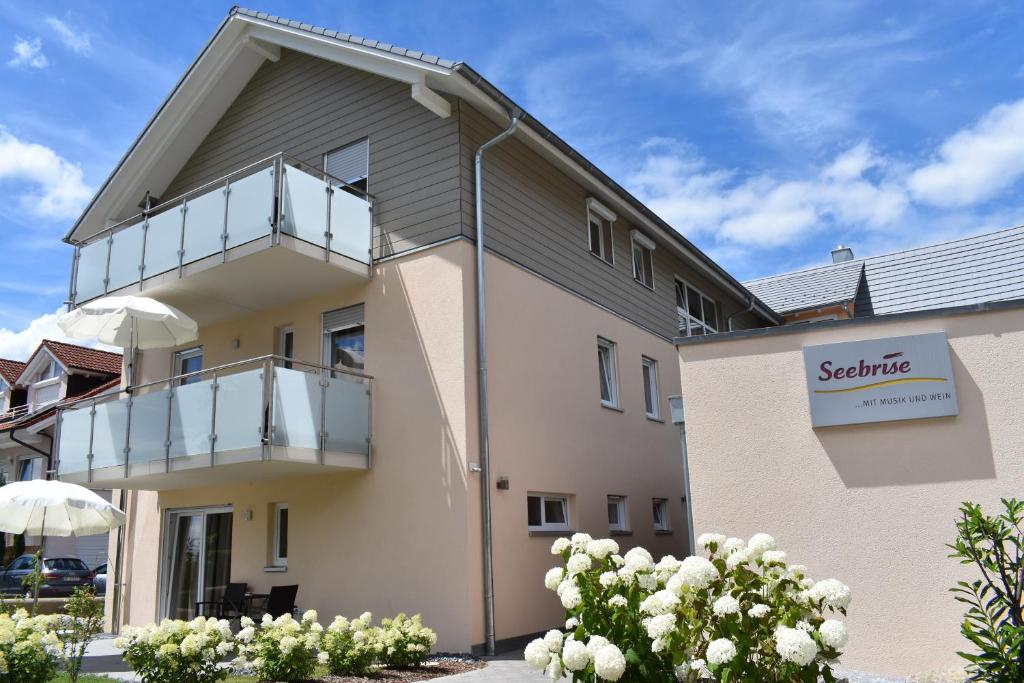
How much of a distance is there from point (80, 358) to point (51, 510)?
19919mm

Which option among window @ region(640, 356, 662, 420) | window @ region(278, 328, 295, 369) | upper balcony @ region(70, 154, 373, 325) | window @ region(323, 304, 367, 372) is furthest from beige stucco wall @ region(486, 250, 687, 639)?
window @ region(278, 328, 295, 369)

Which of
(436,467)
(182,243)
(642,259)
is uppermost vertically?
(642,259)

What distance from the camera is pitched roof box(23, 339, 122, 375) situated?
2794 centimetres

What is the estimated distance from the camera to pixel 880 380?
8242 mm

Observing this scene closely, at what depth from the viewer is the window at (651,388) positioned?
642 inches

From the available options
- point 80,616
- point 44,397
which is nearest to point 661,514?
point 80,616

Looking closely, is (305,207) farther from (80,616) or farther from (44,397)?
(44,397)

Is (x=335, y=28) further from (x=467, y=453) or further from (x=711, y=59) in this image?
(x=467, y=453)

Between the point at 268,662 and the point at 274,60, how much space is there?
1021cm

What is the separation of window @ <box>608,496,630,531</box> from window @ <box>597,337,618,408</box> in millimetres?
1651

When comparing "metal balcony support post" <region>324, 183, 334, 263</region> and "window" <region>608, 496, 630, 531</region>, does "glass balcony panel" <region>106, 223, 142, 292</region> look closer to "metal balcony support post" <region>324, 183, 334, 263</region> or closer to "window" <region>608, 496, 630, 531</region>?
"metal balcony support post" <region>324, 183, 334, 263</region>

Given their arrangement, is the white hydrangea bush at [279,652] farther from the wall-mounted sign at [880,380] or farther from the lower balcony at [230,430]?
the wall-mounted sign at [880,380]

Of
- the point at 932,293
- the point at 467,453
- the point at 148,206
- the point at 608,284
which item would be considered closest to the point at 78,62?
the point at 148,206

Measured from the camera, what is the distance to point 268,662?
27.0 ft
